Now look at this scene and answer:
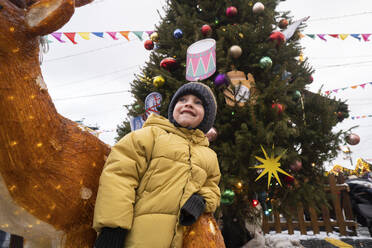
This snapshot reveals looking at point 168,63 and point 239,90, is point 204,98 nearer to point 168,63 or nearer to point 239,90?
point 239,90

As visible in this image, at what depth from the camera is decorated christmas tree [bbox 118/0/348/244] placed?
2898 millimetres

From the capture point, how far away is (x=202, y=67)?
3199 millimetres

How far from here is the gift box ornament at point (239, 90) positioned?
3129 millimetres

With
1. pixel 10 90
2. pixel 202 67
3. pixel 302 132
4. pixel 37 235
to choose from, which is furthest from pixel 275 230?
pixel 10 90

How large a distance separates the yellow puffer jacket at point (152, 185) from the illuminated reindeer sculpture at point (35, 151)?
203mm

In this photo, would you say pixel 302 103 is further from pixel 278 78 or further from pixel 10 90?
pixel 10 90

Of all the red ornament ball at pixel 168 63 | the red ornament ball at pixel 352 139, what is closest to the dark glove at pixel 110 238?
the red ornament ball at pixel 168 63

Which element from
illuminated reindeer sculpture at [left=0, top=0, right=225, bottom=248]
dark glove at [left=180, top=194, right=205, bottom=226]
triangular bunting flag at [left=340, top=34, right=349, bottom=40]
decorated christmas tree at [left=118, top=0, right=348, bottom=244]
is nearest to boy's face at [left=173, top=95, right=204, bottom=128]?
dark glove at [left=180, top=194, right=205, bottom=226]

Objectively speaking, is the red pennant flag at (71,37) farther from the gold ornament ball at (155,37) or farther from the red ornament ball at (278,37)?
the red ornament ball at (278,37)

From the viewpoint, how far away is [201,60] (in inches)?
126

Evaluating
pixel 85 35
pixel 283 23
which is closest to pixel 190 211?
pixel 283 23

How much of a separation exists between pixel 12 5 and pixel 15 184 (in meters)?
0.89

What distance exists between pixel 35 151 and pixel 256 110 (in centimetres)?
278

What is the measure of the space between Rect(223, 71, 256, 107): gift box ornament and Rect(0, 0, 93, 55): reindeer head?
242cm
